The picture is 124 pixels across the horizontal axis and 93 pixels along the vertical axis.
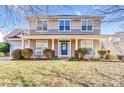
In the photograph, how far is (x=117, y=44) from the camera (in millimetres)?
10898

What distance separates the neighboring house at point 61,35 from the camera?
12.3 m

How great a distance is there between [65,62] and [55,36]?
79.9 inches

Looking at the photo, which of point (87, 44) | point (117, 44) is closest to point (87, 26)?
point (87, 44)

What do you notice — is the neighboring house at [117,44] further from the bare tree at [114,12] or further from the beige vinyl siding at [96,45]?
the bare tree at [114,12]

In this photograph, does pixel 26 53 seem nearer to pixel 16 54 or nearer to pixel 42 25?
pixel 16 54

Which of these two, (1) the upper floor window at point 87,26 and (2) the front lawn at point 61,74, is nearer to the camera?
(2) the front lawn at point 61,74

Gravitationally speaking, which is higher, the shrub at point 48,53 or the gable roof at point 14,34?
the gable roof at point 14,34

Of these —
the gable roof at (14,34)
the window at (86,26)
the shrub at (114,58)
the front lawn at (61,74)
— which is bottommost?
the front lawn at (61,74)

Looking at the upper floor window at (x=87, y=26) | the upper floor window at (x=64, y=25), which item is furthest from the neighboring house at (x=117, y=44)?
the upper floor window at (x=64, y=25)

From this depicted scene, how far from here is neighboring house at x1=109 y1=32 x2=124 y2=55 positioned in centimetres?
1058

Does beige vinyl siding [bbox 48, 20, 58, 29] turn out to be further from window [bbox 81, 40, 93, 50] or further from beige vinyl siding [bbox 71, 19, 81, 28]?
window [bbox 81, 40, 93, 50]

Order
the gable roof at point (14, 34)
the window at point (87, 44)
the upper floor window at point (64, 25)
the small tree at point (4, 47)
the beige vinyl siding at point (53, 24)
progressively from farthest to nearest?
the upper floor window at point (64, 25) < the beige vinyl siding at point (53, 24) < the window at point (87, 44) < the small tree at point (4, 47) < the gable roof at point (14, 34)

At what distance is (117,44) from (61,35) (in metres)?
3.34
